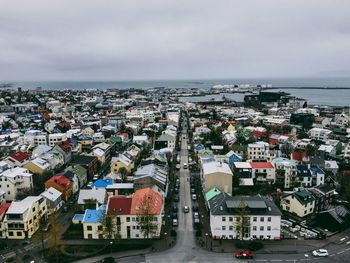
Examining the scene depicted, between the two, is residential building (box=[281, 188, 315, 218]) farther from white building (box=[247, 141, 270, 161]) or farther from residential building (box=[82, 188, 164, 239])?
white building (box=[247, 141, 270, 161])

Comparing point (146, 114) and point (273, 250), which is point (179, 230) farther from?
point (146, 114)

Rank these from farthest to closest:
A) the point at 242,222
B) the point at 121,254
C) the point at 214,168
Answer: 1. the point at 214,168
2. the point at 242,222
3. the point at 121,254

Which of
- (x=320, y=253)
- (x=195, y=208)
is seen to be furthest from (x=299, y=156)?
(x=320, y=253)

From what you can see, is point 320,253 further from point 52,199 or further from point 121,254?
point 52,199

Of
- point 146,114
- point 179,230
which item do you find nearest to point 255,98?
point 146,114

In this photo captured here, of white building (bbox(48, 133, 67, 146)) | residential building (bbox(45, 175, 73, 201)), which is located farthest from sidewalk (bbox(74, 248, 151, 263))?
white building (bbox(48, 133, 67, 146))

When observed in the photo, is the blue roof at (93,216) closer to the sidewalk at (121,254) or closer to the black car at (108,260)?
the sidewalk at (121,254)
